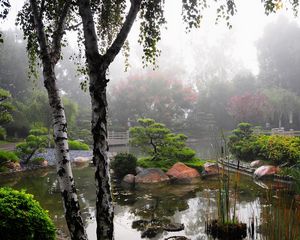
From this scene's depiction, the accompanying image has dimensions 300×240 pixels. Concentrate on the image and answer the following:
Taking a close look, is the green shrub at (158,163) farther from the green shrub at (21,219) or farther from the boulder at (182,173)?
the green shrub at (21,219)

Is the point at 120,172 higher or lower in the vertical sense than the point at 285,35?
lower

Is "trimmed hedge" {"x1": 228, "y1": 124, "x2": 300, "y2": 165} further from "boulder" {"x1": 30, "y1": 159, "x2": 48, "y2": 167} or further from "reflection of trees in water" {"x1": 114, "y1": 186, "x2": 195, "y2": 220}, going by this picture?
"boulder" {"x1": 30, "y1": 159, "x2": 48, "y2": 167}

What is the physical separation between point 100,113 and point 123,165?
27.3 feet

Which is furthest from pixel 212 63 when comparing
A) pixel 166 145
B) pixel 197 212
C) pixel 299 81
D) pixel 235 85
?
pixel 197 212

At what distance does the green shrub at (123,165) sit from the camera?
1145cm

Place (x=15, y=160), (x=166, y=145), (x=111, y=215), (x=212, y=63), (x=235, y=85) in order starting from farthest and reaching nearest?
(x=212, y=63)
(x=235, y=85)
(x=15, y=160)
(x=166, y=145)
(x=111, y=215)

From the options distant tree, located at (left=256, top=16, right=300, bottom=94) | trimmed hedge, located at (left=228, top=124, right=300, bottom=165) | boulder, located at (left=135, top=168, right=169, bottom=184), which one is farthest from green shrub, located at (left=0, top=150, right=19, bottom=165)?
distant tree, located at (left=256, top=16, right=300, bottom=94)

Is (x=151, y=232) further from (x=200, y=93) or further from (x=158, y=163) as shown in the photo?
(x=200, y=93)

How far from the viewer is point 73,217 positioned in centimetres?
332

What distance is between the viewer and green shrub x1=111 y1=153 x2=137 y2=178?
451 inches

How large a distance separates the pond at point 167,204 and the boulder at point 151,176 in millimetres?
669

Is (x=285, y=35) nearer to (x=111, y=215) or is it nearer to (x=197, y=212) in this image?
(x=197, y=212)

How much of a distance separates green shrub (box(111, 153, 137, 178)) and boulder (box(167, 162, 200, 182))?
1380 mm

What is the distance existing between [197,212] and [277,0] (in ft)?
14.3
